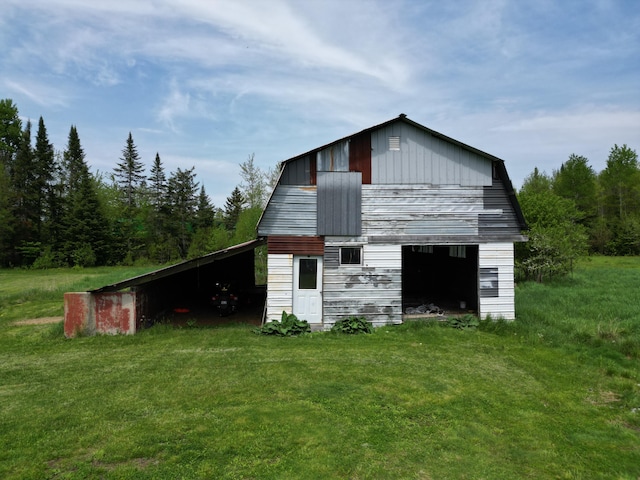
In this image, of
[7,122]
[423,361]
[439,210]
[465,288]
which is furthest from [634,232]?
[7,122]

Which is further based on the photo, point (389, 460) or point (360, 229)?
point (360, 229)

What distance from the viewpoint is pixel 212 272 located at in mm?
19719

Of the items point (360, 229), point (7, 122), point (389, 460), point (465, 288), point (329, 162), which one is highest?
point (7, 122)

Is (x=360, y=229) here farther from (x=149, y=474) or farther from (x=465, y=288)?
(x=149, y=474)

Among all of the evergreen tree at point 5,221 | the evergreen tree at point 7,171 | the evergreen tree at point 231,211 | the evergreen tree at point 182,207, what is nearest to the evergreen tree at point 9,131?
the evergreen tree at point 7,171

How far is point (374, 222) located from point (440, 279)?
7084 millimetres

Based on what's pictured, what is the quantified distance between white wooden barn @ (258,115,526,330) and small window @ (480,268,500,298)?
0.03m

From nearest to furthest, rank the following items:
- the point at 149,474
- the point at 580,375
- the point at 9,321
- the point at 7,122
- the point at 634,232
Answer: the point at 149,474 < the point at 580,375 < the point at 9,321 < the point at 634,232 < the point at 7,122

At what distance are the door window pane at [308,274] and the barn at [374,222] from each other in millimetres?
29

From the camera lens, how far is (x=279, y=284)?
11289 millimetres

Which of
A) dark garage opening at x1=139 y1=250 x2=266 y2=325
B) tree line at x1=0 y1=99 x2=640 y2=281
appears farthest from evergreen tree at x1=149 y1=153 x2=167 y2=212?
dark garage opening at x1=139 y1=250 x2=266 y2=325

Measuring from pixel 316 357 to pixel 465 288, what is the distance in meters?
7.73

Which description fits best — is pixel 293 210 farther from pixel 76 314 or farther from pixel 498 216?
pixel 76 314

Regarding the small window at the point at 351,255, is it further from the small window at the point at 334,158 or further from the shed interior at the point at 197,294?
the shed interior at the point at 197,294
